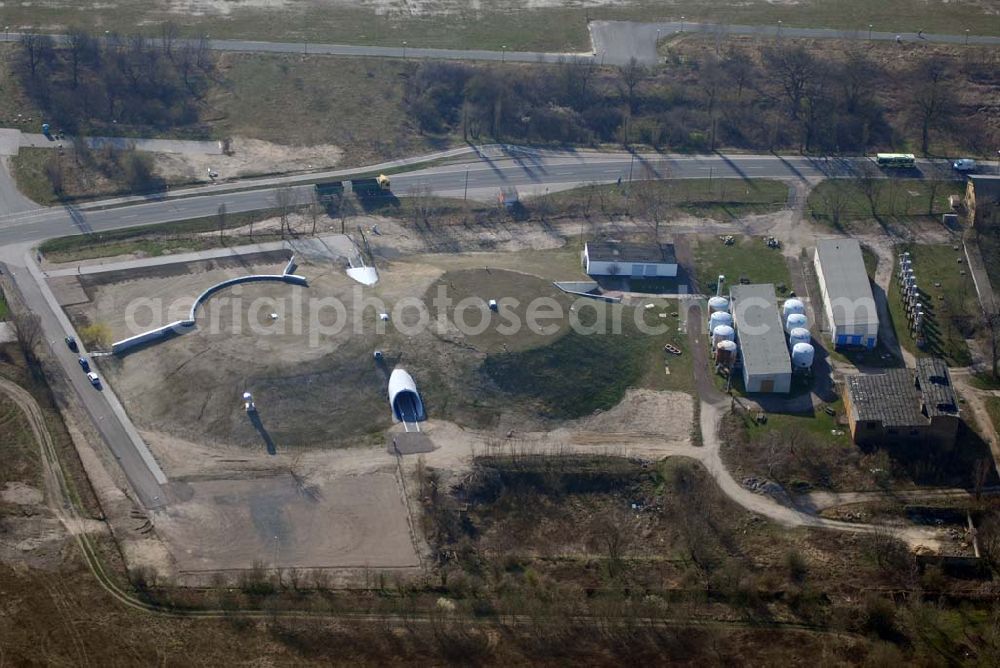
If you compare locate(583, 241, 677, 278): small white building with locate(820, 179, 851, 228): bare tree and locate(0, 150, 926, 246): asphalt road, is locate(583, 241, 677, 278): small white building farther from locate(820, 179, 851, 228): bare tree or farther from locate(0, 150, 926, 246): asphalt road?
locate(820, 179, 851, 228): bare tree

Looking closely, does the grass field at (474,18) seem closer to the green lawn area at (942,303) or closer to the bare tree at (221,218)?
the bare tree at (221,218)

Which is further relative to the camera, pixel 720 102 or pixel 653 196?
pixel 720 102

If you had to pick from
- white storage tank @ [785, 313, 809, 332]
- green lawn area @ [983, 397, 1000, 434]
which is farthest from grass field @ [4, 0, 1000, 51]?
green lawn area @ [983, 397, 1000, 434]

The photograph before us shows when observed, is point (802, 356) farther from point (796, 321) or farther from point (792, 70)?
point (792, 70)

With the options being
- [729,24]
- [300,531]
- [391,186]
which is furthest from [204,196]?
[729,24]

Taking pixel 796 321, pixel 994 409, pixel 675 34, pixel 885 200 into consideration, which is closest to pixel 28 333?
→ pixel 796 321

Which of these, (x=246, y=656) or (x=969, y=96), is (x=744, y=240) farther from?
(x=246, y=656)

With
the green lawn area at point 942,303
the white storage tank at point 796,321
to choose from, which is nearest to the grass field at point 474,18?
the green lawn area at point 942,303
